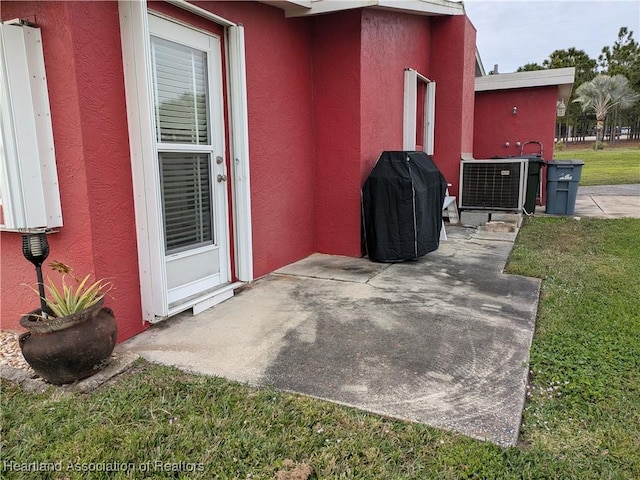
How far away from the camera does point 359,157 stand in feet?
16.3

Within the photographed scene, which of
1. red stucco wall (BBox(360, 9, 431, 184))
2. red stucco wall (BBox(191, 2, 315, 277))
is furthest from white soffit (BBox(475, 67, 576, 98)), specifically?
red stucco wall (BBox(191, 2, 315, 277))

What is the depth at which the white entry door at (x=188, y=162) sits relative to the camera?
3059 millimetres

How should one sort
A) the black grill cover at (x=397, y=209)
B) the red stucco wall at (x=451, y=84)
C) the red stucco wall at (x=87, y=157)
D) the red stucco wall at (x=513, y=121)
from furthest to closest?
the red stucco wall at (x=513, y=121)
the red stucco wall at (x=451, y=84)
the black grill cover at (x=397, y=209)
the red stucco wall at (x=87, y=157)

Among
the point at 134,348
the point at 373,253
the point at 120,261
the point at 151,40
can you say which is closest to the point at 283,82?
the point at 151,40

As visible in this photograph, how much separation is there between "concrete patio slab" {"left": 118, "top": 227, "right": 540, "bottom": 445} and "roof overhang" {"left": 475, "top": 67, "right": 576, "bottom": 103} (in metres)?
6.52

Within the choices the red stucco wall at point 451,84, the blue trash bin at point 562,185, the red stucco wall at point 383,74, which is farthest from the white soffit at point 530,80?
the red stucco wall at point 383,74

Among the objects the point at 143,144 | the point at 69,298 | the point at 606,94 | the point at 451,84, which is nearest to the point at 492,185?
the point at 451,84

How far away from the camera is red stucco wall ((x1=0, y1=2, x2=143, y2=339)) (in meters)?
2.47

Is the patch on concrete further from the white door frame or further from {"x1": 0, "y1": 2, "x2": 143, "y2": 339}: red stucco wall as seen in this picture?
{"x1": 0, "y1": 2, "x2": 143, "y2": 339}: red stucco wall

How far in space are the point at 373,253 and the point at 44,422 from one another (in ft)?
11.7

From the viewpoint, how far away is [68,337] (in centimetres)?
223

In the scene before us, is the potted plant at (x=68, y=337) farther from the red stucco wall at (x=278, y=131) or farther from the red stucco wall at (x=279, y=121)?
the red stucco wall at (x=278, y=131)

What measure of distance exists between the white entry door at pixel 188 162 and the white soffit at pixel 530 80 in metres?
7.64

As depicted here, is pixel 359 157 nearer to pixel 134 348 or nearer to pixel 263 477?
pixel 134 348
